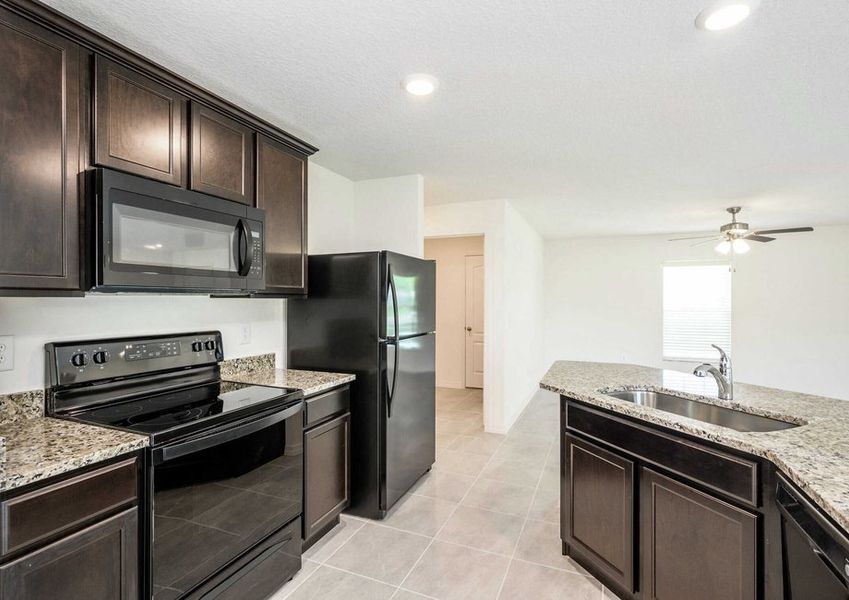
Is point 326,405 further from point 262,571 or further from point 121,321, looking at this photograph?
point 121,321

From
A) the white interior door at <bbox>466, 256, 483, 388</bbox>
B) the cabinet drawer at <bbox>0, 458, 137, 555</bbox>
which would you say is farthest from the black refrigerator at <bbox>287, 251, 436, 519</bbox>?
the white interior door at <bbox>466, 256, 483, 388</bbox>

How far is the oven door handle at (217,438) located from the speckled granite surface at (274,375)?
25cm

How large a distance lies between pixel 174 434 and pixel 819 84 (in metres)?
3.20

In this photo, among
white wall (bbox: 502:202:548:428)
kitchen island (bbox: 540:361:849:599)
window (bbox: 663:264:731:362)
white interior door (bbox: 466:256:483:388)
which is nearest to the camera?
kitchen island (bbox: 540:361:849:599)

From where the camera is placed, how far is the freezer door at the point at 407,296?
2.74 m

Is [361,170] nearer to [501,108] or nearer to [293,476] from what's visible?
[501,108]

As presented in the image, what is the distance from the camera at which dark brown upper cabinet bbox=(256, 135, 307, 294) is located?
248 centimetres

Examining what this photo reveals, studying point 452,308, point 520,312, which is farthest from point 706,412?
point 452,308

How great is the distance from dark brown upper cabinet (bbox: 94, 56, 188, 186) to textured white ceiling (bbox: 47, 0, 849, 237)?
0.49ft

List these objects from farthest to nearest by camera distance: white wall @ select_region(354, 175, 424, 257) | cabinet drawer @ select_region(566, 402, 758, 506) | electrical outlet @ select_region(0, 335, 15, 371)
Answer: white wall @ select_region(354, 175, 424, 257)
electrical outlet @ select_region(0, 335, 15, 371)
cabinet drawer @ select_region(566, 402, 758, 506)

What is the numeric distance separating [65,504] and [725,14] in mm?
2682

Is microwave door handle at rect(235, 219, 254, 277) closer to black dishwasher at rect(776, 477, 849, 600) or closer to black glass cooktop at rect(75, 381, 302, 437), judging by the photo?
black glass cooktop at rect(75, 381, 302, 437)

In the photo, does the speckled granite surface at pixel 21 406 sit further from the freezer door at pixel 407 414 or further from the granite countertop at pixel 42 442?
the freezer door at pixel 407 414

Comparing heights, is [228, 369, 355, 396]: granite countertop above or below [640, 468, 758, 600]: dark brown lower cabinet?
above
